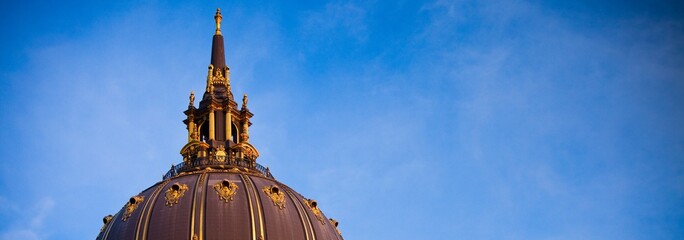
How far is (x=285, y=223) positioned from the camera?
95.0 meters

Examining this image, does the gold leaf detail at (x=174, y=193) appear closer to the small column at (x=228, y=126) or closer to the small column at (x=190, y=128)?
the small column at (x=228, y=126)

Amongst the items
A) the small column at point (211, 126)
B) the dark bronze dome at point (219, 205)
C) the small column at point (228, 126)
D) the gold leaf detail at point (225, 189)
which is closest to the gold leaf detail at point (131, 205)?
the dark bronze dome at point (219, 205)

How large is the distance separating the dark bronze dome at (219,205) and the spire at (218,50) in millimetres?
13009

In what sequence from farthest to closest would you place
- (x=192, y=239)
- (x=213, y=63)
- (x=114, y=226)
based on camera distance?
(x=213, y=63) < (x=114, y=226) < (x=192, y=239)

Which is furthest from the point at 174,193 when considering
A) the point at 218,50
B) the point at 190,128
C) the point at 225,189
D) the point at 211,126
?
the point at 218,50

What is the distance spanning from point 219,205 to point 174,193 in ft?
13.4

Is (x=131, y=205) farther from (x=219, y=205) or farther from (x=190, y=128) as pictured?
(x=190, y=128)

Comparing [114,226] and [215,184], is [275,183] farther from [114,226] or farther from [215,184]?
[114,226]

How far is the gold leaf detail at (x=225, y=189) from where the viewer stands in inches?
3777

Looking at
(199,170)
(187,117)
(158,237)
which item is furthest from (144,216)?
(187,117)

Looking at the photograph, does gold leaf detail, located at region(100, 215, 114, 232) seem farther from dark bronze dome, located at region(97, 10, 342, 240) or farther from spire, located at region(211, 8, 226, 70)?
spire, located at region(211, 8, 226, 70)

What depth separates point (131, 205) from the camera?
97938 millimetres

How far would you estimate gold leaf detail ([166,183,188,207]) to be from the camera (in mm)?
95688

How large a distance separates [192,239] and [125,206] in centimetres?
1081
